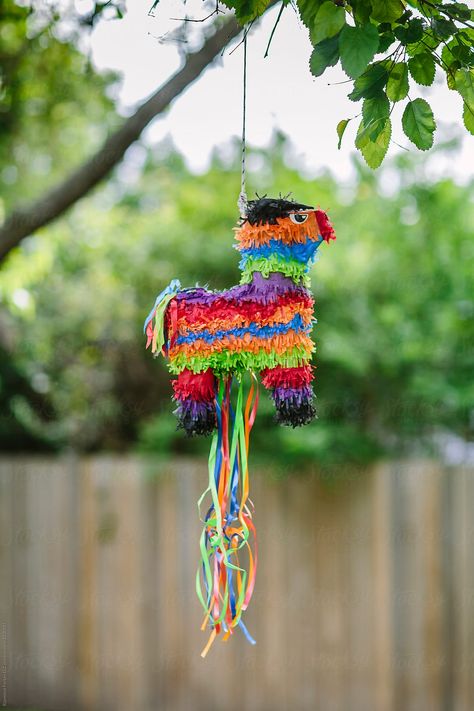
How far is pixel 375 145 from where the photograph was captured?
959 mm

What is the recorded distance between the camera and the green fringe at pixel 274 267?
934mm

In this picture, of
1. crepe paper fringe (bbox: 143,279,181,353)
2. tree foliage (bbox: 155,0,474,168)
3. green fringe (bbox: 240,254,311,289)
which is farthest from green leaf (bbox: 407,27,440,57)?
crepe paper fringe (bbox: 143,279,181,353)

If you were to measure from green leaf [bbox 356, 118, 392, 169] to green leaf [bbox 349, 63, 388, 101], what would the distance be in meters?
0.06

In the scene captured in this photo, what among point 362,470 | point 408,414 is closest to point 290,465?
point 362,470

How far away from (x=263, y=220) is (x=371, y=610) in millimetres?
1975

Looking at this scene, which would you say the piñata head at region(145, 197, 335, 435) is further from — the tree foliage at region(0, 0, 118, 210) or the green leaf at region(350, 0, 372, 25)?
the tree foliage at region(0, 0, 118, 210)

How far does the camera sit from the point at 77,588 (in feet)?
9.51

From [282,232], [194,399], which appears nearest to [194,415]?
[194,399]

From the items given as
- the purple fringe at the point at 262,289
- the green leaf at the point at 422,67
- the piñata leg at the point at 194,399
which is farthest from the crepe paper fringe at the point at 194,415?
the green leaf at the point at 422,67

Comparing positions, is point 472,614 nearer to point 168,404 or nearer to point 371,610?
point 371,610

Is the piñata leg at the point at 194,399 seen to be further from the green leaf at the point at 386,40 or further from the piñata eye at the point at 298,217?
the green leaf at the point at 386,40

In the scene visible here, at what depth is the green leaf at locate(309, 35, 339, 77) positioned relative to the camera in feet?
2.71

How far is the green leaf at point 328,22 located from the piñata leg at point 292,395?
0.36m

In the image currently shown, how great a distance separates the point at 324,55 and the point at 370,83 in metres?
0.07
